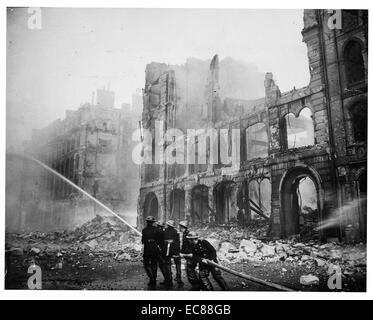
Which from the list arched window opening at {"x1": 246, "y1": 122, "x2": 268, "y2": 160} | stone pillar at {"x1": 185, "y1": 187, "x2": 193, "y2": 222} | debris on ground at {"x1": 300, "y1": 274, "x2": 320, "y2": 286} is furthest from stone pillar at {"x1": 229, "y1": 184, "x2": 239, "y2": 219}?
debris on ground at {"x1": 300, "y1": 274, "x2": 320, "y2": 286}

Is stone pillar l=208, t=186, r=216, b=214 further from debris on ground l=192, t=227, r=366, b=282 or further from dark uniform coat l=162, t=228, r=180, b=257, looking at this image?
dark uniform coat l=162, t=228, r=180, b=257

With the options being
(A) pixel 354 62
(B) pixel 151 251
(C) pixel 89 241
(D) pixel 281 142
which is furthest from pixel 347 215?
(C) pixel 89 241

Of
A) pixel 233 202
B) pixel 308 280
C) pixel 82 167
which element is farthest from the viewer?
pixel 82 167

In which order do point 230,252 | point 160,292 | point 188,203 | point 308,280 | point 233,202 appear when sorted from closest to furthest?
1. point 308,280
2. point 160,292
3. point 230,252
4. point 233,202
5. point 188,203

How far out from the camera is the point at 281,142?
1025 cm

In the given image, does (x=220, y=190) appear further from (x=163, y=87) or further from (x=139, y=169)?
(x=163, y=87)

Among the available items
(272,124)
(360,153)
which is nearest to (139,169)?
(272,124)

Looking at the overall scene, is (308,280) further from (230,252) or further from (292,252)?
(230,252)

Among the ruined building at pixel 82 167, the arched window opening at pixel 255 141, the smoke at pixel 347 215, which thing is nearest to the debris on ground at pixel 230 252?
the smoke at pixel 347 215

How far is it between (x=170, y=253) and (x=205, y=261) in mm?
1073

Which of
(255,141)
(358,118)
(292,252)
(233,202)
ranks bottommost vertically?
(292,252)

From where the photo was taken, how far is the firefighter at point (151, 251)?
7.58 meters

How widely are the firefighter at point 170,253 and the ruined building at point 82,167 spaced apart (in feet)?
12.9

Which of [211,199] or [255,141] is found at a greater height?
[255,141]
